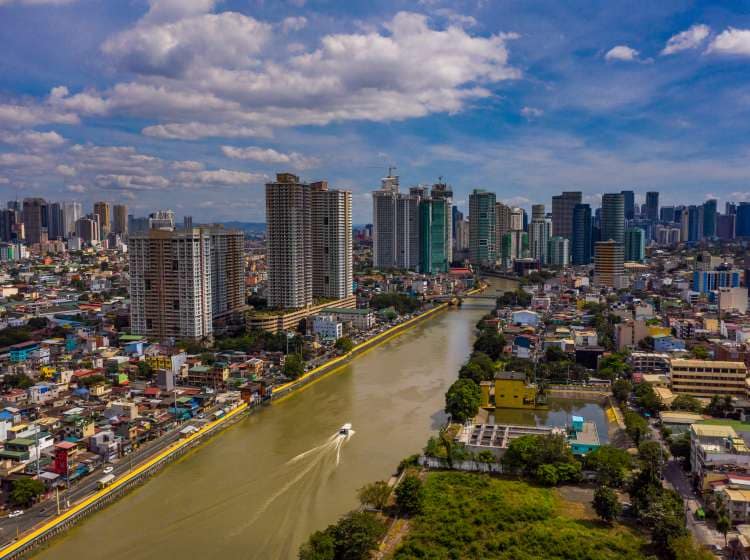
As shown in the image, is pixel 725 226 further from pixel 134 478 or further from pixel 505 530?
pixel 134 478

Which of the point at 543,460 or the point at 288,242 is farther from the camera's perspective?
the point at 288,242

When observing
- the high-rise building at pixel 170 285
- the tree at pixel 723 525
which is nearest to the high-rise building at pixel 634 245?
the high-rise building at pixel 170 285

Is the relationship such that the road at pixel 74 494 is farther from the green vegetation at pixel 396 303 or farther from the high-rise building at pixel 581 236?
the high-rise building at pixel 581 236

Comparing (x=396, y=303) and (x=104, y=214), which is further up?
(x=104, y=214)

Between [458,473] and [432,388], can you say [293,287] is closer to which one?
[432,388]

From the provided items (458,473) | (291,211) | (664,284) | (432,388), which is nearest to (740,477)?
(458,473)

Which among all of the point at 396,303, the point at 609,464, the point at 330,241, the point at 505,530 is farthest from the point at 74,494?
the point at 396,303
